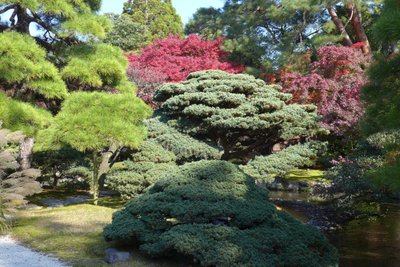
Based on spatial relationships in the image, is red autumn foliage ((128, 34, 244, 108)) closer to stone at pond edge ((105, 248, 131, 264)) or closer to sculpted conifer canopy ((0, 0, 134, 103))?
sculpted conifer canopy ((0, 0, 134, 103))

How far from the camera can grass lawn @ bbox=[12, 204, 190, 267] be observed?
5.35 m

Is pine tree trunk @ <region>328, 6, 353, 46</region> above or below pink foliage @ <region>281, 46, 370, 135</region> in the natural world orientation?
above

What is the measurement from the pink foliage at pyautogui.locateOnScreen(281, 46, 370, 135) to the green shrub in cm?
695

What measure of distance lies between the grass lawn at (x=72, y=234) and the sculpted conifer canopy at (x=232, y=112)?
3017mm

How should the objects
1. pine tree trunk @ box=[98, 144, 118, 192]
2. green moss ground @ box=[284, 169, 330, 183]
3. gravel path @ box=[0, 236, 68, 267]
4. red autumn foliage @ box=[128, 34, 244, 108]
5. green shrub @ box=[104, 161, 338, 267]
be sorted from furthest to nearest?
red autumn foliage @ box=[128, 34, 244, 108], green moss ground @ box=[284, 169, 330, 183], pine tree trunk @ box=[98, 144, 118, 192], gravel path @ box=[0, 236, 68, 267], green shrub @ box=[104, 161, 338, 267]

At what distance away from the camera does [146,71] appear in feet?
53.3

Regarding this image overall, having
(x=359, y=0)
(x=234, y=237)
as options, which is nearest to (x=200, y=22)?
(x=359, y=0)

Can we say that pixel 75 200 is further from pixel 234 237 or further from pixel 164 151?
pixel 234 237

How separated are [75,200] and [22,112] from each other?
252 cm

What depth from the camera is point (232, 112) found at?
963 centimetres

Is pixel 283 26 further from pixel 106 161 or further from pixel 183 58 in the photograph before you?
pixel 106 161

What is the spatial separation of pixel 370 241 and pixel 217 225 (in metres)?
3.61

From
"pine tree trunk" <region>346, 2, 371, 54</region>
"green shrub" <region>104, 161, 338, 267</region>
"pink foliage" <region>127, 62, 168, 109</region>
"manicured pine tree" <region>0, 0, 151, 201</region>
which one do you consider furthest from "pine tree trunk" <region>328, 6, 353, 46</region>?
"green shrub" <region>104, 161, 338, 267</region>

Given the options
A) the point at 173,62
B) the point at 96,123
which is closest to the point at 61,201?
the point at 96,123
